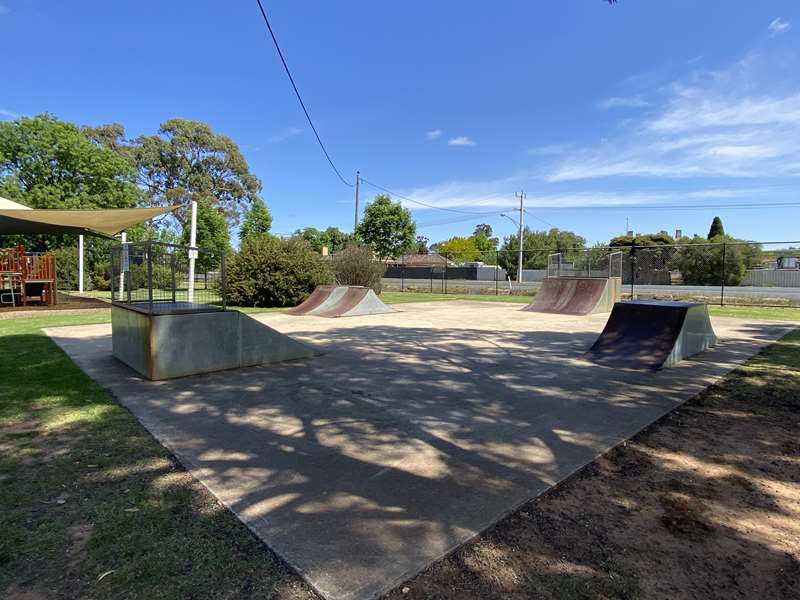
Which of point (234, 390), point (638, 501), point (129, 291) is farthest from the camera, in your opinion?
point (129, 291)

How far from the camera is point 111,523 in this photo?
2.35 meters

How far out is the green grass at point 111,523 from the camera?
6.22 feet

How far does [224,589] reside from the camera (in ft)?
6.09

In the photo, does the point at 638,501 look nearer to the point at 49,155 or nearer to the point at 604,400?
the point at 604,400

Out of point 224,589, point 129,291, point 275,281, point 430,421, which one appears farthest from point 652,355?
point 275,281

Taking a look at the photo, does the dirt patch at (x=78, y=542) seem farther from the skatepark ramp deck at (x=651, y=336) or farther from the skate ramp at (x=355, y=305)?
the skate ramp at (x=355, y=305)

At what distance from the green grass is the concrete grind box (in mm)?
1408

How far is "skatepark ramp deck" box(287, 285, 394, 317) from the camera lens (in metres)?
12.8

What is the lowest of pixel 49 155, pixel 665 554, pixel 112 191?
pixel 665 554

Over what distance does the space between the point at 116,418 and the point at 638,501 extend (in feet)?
13.5

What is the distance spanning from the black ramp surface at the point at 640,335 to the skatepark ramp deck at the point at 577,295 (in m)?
6.51

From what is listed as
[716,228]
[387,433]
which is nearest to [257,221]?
[387,433]

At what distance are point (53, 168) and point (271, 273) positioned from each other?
64.9 feet

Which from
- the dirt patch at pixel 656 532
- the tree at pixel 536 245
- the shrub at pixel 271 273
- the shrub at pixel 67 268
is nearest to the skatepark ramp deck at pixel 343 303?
the shrub at pixel 271 273
